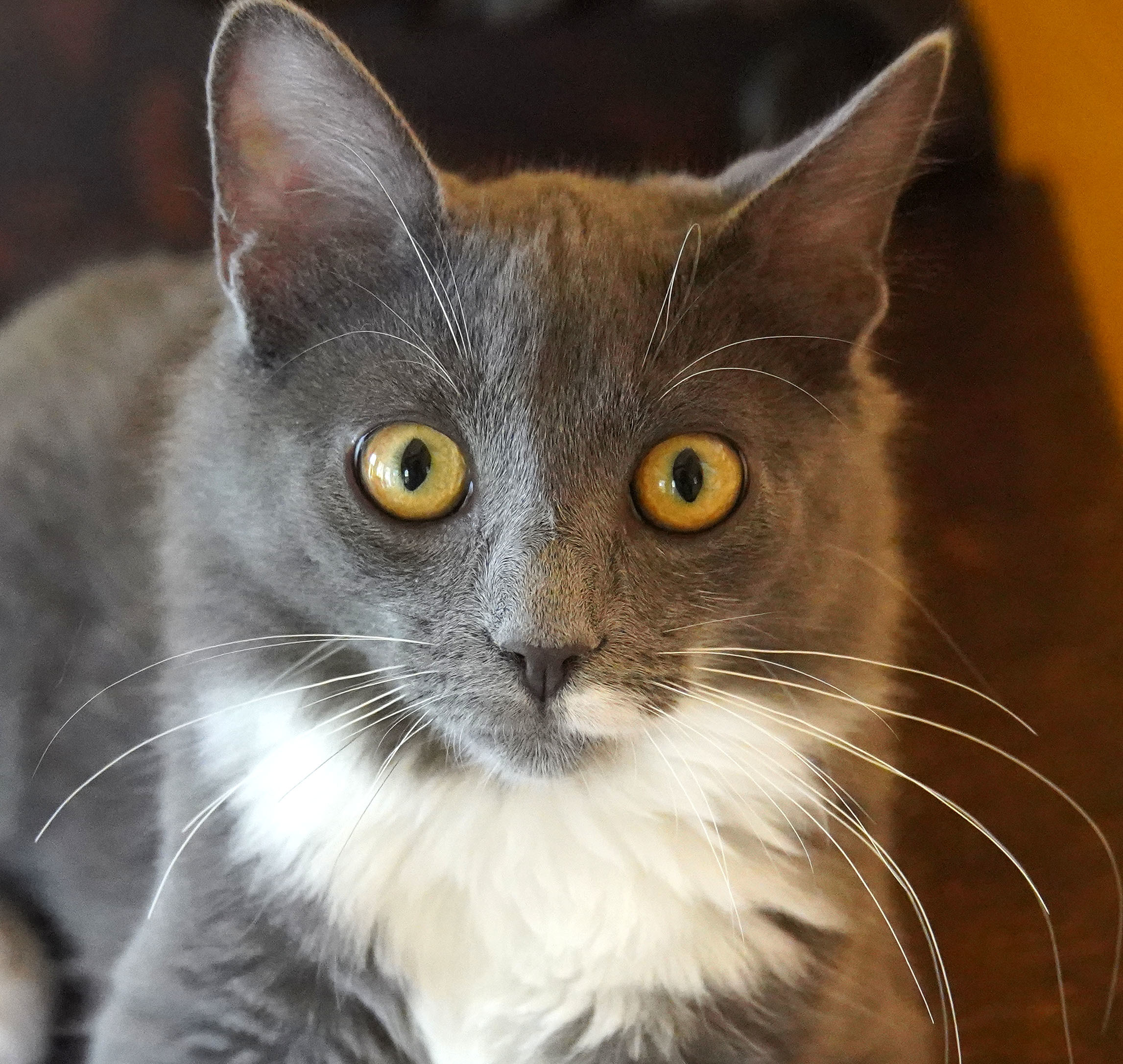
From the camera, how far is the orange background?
1266mm

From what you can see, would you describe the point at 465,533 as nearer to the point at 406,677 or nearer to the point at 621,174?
the point at 406,677

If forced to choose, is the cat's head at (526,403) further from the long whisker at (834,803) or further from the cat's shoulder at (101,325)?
the cat's shoulder at (101,325)

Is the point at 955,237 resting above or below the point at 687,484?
above

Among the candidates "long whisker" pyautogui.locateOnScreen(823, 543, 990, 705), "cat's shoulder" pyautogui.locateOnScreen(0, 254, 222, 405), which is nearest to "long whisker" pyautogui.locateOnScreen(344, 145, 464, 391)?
"long whisker" pyautogui.locateOnScreen(823, 543, 990, 705)

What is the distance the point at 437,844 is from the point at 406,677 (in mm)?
224

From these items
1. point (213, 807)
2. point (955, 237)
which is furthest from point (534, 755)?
point (955, 237)

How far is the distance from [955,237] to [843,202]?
2.38ft

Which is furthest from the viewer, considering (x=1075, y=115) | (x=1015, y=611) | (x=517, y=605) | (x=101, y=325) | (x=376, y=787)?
(x=1015, y=611)

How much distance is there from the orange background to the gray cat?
44 cm

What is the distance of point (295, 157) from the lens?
889 millimetres

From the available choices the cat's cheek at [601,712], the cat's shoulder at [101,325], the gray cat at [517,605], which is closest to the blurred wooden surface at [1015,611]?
the gray cat at [517,605]

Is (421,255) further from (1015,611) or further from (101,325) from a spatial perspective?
Result: (1015,611)

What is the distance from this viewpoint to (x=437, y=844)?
101 centimetres

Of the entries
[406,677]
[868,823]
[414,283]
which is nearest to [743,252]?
[414,283]
